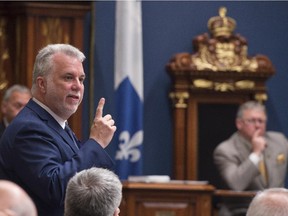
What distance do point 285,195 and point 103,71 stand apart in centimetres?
549

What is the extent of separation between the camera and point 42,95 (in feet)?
13.3

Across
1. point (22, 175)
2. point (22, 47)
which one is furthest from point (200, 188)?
point (22, 175)

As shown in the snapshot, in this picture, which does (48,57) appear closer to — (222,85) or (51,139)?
(51,139)

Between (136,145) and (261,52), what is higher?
(261,52)

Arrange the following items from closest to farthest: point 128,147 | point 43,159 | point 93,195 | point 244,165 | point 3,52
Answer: point 93,195, point 43,159, point 244,165, point 128,147, point 3,52

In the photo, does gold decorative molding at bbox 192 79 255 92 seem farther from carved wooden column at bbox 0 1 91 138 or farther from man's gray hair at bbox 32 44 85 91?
man's gray hair at bbox 32 44 85 91

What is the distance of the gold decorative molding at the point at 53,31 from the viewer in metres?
8.05

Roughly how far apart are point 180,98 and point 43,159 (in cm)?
494

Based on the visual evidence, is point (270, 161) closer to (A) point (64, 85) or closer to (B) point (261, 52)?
(B) point (261, 52)

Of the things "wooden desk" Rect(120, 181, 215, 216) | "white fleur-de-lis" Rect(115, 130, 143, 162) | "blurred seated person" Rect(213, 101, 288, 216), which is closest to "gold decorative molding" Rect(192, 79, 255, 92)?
"blurred seated person" Rect(213, 101, 288, 216)

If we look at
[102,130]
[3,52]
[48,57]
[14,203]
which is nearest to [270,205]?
[102,130]

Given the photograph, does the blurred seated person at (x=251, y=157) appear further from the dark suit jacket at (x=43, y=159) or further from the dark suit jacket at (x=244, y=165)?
the dark suit jacket at (x=43, y=159)

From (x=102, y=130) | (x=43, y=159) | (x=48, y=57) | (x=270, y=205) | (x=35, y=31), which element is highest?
(x=35, y=31)

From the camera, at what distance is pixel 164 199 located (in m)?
6.66
